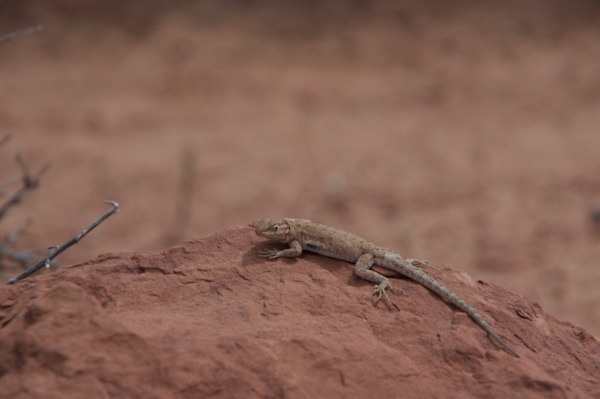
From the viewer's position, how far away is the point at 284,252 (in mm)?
4914

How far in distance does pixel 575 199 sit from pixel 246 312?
985cm

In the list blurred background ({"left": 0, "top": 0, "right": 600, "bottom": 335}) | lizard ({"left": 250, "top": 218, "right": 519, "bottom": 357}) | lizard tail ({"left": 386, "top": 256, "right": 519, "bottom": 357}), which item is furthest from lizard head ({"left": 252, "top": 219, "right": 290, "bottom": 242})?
blurred background ({"left": 0, "top": 0, "right": 600, "bottom": 335})

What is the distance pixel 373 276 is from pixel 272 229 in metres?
0.86

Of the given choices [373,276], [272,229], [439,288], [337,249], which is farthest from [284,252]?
[439,288]

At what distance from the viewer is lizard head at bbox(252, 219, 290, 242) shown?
5094mm

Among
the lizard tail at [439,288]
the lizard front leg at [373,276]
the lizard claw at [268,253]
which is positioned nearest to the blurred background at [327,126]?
the lizard tail at [439,288]

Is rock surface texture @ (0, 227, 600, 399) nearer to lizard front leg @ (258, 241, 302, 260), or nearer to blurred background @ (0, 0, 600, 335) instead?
lizard front leg @ (258, 241, 302, 260)

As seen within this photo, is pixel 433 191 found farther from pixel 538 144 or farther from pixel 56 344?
pixel 56 344

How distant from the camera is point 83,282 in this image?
4074 millimetres

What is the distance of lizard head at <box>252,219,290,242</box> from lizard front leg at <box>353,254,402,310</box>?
1.98 feet

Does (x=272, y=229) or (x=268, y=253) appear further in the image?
(x=272, y=229)

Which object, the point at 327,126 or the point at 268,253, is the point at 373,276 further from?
the point at 327,126

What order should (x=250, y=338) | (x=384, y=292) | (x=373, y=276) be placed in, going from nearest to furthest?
(x=250, y=338)
(x=384, y=292)
(x=373, y=276)

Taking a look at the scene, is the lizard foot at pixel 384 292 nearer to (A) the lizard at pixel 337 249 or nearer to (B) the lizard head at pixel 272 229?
(A) the lizard at pixel 337 249
